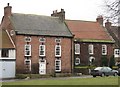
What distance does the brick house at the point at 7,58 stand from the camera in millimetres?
61500

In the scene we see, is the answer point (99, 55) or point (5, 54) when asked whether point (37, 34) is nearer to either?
point (5, 54)

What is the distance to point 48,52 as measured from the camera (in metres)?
65.6

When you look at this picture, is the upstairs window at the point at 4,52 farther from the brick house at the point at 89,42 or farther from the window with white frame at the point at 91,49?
the window with white frame at the point at 91,49

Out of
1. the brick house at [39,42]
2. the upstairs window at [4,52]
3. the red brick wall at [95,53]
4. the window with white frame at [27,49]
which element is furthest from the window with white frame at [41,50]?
the red brick wall at [95,53]

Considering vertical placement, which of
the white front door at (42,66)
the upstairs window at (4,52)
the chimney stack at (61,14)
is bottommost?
the white front door at (42,66)

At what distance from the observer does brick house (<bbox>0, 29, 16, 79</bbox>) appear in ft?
202

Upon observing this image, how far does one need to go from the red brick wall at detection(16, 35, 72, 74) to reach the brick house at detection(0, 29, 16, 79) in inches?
33.8

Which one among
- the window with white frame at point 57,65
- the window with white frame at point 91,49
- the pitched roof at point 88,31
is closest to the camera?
the window with white frame at point 57,65

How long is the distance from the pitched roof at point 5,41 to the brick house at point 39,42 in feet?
2.74

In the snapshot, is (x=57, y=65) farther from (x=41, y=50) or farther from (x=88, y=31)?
(x=88, y=31)

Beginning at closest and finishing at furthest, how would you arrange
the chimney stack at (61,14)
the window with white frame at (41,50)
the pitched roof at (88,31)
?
the window with white frame at (41,50) → the chimney stack at (61,14) → the pitched roof at (88,31)

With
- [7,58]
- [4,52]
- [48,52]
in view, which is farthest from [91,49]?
[7,58]

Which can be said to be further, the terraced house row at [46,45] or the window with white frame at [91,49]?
the window with white frame at [91,49]

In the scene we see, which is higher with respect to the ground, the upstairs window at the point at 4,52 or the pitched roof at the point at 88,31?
the pitched roof at the point at 88,31
